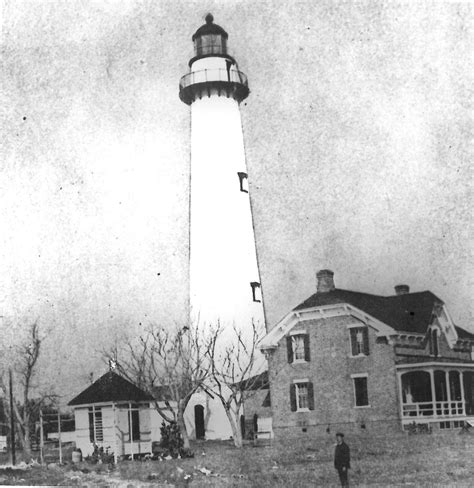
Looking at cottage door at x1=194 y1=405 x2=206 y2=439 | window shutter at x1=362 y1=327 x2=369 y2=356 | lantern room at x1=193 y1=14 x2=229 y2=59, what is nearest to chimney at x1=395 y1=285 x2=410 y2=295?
window shutter at x1=362 y1=327 x2=369 y2=356

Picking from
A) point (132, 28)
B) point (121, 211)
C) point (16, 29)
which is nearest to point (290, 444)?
point (121, 211)

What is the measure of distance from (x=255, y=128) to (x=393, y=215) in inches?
147

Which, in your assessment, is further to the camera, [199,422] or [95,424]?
[95,424]

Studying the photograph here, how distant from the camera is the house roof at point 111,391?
17.7 metres

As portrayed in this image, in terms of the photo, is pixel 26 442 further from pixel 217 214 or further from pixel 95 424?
pixel 217 214

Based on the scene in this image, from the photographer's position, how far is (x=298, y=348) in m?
15.4

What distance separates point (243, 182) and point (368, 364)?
5083 mm

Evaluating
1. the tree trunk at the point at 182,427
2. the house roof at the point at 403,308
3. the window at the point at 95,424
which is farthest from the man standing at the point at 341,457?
the window at the point at 95,424

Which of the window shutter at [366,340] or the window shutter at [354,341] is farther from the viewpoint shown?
the window shutter at [354,341]

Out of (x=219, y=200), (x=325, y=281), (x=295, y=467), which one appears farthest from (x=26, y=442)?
(x=325, y=281)

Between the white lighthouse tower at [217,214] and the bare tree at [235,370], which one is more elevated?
the white lighthouse tower at [217,214]

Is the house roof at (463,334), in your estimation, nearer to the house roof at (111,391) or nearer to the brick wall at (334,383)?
the brick wall at (334,383)

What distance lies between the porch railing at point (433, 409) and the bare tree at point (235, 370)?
8.75 ft

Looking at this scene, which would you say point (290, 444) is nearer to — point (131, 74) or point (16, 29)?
point (131, 74)
